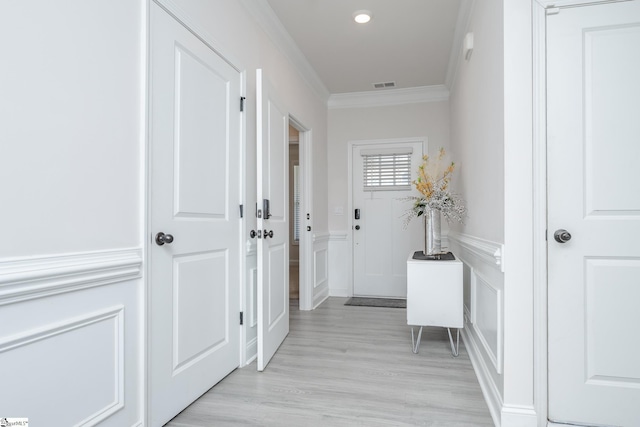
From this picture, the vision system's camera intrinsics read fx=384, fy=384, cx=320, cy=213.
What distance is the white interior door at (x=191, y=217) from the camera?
1835mm

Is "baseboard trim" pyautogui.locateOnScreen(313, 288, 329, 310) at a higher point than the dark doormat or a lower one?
higher

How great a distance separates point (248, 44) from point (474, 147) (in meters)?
1.81

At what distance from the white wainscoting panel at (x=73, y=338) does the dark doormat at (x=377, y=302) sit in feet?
10.4

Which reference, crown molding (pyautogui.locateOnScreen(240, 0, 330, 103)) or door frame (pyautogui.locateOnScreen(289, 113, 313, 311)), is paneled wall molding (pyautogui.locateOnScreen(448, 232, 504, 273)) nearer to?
door frame (pyautogui.locateOnScreen(289, 113, 313, 311))

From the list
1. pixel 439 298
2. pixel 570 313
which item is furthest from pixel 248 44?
pixel 570 313

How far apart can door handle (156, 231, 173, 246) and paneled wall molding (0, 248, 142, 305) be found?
129 mm

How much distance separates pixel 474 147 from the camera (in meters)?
2.81

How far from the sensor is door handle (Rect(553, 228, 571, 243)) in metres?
1.79

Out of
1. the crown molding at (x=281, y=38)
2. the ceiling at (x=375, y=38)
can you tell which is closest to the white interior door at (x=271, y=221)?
the crown molding at (x=281, y=38)

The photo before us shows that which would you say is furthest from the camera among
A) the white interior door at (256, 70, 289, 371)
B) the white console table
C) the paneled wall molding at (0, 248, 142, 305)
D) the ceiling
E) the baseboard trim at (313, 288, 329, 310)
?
the baseboard trim at (313, 288, 329, 310)

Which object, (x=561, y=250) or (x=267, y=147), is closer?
(x=561, y=250)

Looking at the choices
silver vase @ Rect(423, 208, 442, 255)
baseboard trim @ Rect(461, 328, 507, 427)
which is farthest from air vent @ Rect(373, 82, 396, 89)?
baseboard trim @ Rect(461, 328, 507, 427)

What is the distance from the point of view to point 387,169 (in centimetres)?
502

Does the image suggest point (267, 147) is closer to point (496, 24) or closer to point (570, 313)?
point (496, 24)
